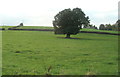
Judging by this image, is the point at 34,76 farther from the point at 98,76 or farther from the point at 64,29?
the point at 64,29

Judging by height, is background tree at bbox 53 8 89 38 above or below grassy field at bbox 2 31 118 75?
above

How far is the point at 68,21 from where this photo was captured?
58656 millimetres

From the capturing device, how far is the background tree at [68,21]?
57.8 meters

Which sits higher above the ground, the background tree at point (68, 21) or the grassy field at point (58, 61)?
the background tree at point (68, 21)

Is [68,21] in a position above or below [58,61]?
above

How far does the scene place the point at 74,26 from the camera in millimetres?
57844

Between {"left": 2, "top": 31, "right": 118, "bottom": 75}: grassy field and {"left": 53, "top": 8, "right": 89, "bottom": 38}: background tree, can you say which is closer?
{"left": 2, "top": 31, "right": 118, "bottom": 75}: grassy field

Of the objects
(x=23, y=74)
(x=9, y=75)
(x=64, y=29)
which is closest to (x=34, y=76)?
(x=23, y=74)

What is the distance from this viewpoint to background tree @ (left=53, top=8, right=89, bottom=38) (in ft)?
190

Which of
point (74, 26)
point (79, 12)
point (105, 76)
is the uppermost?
point (79, 12)

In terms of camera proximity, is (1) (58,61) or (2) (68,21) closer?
(1) (58,61)

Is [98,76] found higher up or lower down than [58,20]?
lower down

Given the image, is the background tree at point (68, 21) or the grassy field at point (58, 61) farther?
the background tree at point (68, 21)

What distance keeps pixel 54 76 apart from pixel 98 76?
2.64 metres
